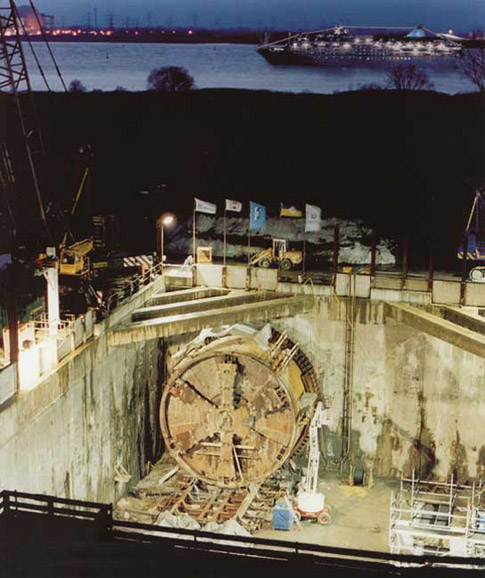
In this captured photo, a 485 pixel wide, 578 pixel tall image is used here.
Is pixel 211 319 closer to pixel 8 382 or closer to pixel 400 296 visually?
pixel 400 296

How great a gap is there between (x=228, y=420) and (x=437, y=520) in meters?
7.88

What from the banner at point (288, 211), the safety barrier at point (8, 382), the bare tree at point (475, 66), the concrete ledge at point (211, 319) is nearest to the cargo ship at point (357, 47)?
the bare tree at point (475, 66)

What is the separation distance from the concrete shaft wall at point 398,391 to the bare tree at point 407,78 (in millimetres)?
32509

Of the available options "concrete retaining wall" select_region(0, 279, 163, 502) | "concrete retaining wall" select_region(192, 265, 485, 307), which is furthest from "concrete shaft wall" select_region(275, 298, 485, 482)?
"concrete retaining wall" select_region(0, 279, 163, 502)

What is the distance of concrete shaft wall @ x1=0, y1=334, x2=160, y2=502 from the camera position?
72.3 feet

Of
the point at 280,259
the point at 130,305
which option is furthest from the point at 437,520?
the point at 130,305

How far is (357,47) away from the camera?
49.5 metres

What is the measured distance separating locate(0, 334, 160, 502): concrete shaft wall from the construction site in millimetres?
82

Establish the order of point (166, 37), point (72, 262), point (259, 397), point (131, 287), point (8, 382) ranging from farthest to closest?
point (166, 37)
point (72, 262)
point (131, 287)
point (259, 397)
point (8, 382)

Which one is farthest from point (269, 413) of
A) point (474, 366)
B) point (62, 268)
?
point (62, 268)

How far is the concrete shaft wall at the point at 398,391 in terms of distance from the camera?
1252 inches

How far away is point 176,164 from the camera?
62562 millimetres

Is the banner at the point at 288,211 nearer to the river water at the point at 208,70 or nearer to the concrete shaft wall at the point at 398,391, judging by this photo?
the concrete shaft wall at the point at 398,391

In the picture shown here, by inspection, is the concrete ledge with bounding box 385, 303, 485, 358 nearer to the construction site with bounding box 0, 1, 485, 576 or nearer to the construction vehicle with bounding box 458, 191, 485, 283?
the construction site with bounding box 0, 1, 485, 576
